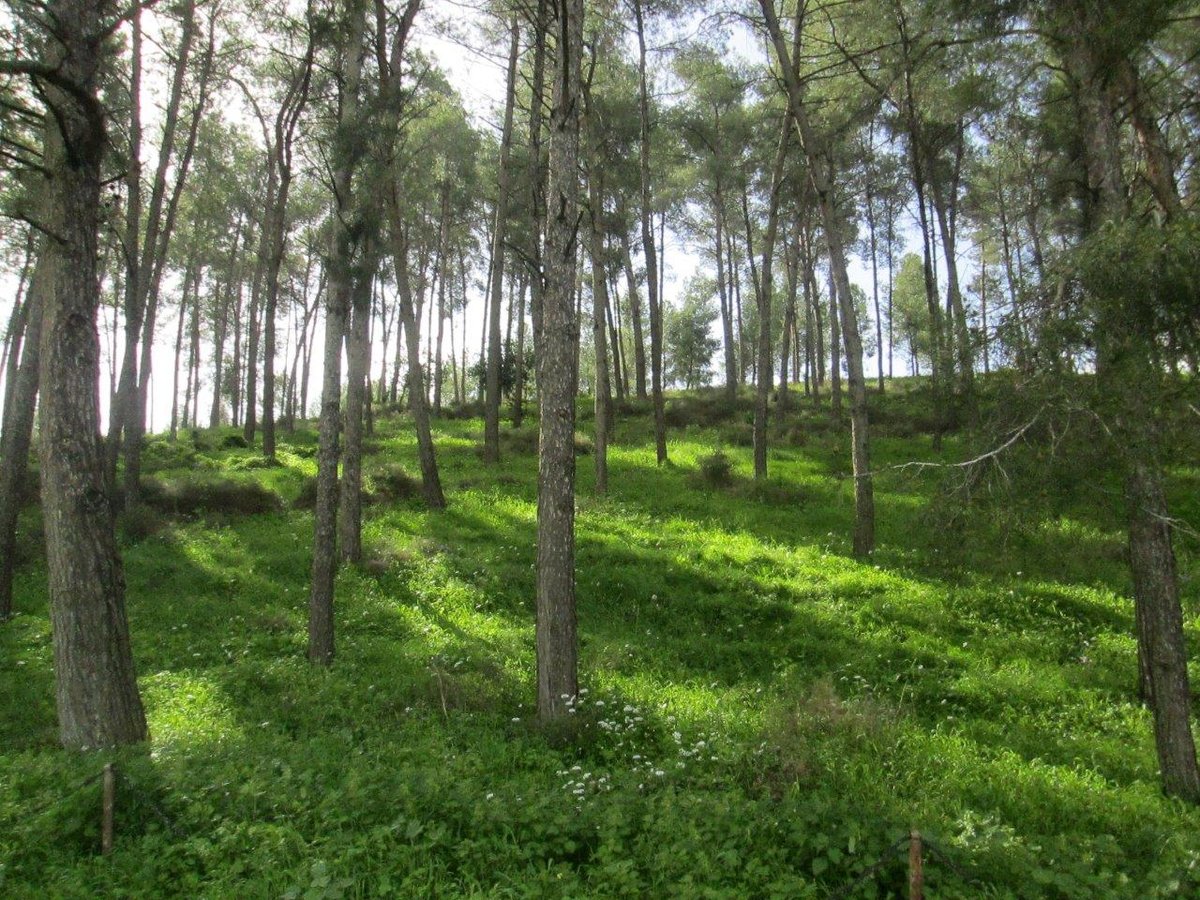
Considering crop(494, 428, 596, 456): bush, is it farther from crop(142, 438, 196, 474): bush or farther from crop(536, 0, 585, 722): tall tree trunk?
crop(536, 0, 585, 722): tall tree trunk

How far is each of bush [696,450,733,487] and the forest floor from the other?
96 centimetres

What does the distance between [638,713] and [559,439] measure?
9.51 ft

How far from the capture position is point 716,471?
17.3m

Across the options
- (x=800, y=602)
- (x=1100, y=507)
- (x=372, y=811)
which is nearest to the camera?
(x=372, y=811)

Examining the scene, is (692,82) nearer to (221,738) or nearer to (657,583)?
(657,583)

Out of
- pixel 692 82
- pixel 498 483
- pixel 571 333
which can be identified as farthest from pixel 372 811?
pixel 692 82

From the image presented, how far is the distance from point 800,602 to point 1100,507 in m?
5.45

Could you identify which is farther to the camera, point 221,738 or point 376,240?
point 376,240

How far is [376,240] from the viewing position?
9938 millimetres

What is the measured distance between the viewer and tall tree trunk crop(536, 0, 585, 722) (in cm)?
718

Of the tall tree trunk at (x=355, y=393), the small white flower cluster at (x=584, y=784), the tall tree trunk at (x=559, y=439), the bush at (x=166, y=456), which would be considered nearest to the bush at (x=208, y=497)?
the bush at (x=166, y=456)

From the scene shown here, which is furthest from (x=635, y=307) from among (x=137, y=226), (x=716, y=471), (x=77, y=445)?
(x=77, y=445)

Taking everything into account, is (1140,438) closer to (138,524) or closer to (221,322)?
(138,524)

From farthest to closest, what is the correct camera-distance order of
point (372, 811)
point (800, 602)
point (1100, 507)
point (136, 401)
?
point (136, 401) → point (800, 602) → point (1100, 507) → point (372, 811)
